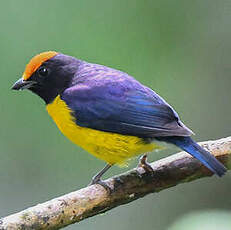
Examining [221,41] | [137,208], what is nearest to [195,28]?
[221,41]

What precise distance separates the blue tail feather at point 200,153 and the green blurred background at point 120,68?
1358 millimetres

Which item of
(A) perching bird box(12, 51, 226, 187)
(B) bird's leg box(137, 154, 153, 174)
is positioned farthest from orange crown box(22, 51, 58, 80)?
(B) bird's leg box(137, 154, 153, 174)

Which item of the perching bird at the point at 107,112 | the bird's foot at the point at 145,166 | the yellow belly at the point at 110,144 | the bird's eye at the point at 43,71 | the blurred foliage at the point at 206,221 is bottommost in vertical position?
the bird's foot at the point at 145,166

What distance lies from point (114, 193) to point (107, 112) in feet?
2.13

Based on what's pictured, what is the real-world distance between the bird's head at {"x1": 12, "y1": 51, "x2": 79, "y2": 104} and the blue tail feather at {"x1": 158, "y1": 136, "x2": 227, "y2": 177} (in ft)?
3.43

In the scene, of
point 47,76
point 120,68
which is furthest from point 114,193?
point 120,68

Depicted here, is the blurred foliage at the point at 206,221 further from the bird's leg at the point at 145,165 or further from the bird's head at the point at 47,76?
the bird's head at the point at 47,76

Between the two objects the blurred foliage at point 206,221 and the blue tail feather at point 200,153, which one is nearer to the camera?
the blurred foliage at point 206,221

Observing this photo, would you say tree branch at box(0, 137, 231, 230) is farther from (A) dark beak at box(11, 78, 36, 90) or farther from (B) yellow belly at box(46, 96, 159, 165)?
(A) dark beak at box(11, 78, 36, 90)

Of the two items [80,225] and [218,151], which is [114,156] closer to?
[218,151]

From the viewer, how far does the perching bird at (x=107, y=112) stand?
163 inches

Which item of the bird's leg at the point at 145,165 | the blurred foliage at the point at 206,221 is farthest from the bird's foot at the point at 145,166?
the blurred foliage at the point at 206,221

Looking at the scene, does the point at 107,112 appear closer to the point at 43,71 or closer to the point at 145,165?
the point at 145,165

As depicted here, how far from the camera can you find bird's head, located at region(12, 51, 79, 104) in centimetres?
460
